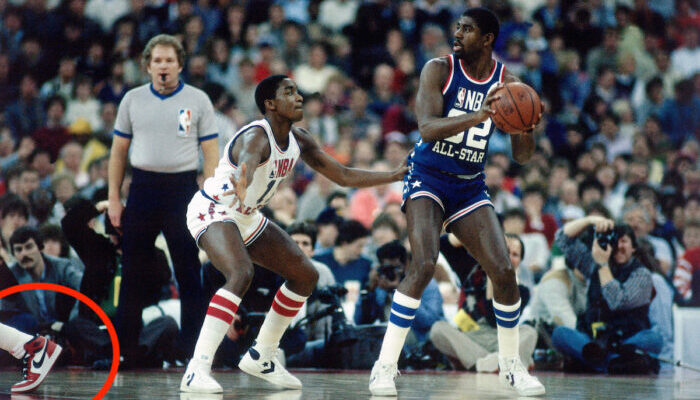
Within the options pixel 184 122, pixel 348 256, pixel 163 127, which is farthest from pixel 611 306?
pixel 163 127

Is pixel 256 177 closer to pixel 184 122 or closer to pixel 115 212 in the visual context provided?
pixel 184 122

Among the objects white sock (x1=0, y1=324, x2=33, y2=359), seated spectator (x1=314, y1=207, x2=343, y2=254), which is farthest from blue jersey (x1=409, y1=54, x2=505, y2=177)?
seated spectator (x1=314, y1=207, x2=343, y2=254)

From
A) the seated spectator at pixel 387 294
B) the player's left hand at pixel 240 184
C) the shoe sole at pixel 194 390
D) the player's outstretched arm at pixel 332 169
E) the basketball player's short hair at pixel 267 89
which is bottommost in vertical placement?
the shoe sole at pixel 194 390

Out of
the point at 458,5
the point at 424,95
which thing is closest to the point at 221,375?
the point at 424,95

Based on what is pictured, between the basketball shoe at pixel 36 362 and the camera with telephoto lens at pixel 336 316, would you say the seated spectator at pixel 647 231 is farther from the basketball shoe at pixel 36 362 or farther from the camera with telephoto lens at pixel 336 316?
the basketball shoe at pixel 36 362

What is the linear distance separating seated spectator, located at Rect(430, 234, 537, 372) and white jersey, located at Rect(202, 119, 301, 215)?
2569mm

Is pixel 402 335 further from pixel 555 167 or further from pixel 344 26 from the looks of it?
pixel 344 26

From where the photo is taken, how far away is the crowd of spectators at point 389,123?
884 centimetres

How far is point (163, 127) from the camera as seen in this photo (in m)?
7.29

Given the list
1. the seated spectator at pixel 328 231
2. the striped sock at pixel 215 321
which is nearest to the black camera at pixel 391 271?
the seated spectator at pixel 328 231

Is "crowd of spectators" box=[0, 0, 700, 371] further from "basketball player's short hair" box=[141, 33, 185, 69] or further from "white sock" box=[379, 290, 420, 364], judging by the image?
"white sock" box=[379, 290, 420, 364]

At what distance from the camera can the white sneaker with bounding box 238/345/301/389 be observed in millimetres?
6391

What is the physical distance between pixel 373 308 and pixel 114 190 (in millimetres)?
2534

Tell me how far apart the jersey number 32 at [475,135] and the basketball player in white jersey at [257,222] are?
487mm
